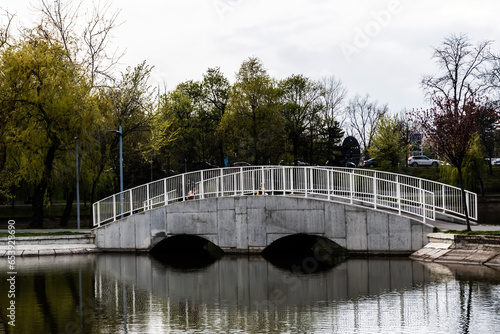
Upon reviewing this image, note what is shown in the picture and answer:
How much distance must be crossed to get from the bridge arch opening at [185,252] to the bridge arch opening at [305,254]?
2486 mm

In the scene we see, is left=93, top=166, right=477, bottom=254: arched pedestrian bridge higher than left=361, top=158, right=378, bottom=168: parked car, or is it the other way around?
left=361, top=158, right=378, bottom=168: parked car

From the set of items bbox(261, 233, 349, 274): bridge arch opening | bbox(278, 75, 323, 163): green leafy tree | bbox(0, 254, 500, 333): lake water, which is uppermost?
bbox(278, 75, 323, 163): green leafy tree

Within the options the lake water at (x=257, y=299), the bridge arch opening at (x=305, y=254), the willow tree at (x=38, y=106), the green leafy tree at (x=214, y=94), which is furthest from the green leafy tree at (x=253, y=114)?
the lake water at (x=257, y=299)

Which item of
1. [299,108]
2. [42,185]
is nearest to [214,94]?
[299,108]

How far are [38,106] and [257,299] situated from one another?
20.7m

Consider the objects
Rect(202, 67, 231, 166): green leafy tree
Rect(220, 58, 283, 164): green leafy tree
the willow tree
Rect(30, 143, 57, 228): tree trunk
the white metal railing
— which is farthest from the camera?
Rect(202, 67, 231, 166): green leafy tree

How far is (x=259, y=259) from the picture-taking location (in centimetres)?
2669

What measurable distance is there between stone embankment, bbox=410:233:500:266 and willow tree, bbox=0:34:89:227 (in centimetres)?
1867

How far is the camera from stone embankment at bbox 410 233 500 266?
825 inches

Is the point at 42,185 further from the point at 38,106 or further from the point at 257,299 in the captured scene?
the point at 257,299

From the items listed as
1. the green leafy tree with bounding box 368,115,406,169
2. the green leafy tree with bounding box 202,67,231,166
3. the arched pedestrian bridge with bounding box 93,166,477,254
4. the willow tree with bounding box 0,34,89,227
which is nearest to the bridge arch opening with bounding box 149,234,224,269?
the arched pedestrian bridge with bounding box 93,166,477,254

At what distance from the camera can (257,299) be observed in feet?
55.4

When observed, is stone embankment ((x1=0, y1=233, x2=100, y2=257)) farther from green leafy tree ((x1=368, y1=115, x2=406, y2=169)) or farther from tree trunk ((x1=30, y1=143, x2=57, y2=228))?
green leafy tree ((x1=368, y1=115, x2=406, y2=169))

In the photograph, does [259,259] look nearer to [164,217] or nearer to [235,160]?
[164,217]
